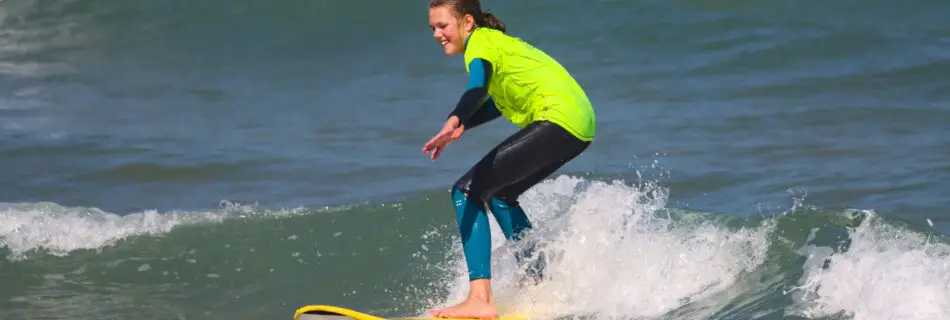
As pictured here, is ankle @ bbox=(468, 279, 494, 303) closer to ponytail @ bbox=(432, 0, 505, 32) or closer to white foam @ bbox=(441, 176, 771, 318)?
white foam @ bbox=(441, 176, 771, 318)

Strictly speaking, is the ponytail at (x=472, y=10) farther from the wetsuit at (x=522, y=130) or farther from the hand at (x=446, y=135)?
the hand at (x=446, y=135)

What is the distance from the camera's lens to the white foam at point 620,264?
577cm

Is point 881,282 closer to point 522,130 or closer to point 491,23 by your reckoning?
point 522,130

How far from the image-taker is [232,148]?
10734 mm

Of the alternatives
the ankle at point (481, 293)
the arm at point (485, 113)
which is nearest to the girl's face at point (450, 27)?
the arm at point (485, 113)

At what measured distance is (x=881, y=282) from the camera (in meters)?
5.13

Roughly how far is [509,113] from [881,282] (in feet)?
5.84

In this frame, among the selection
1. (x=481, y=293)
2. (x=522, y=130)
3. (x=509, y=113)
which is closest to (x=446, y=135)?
(x=522, y=130)

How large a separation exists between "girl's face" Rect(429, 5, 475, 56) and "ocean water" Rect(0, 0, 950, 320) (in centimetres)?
109

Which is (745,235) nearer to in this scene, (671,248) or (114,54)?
(671,248)

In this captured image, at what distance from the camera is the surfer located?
17.0 ft

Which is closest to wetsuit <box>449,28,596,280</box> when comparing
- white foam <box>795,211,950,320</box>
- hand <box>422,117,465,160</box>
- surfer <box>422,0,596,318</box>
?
surfer <box>422,0,596,318</box>

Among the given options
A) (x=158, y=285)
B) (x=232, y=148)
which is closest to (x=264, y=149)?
(x=232, y=148)

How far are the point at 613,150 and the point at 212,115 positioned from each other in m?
4.55
